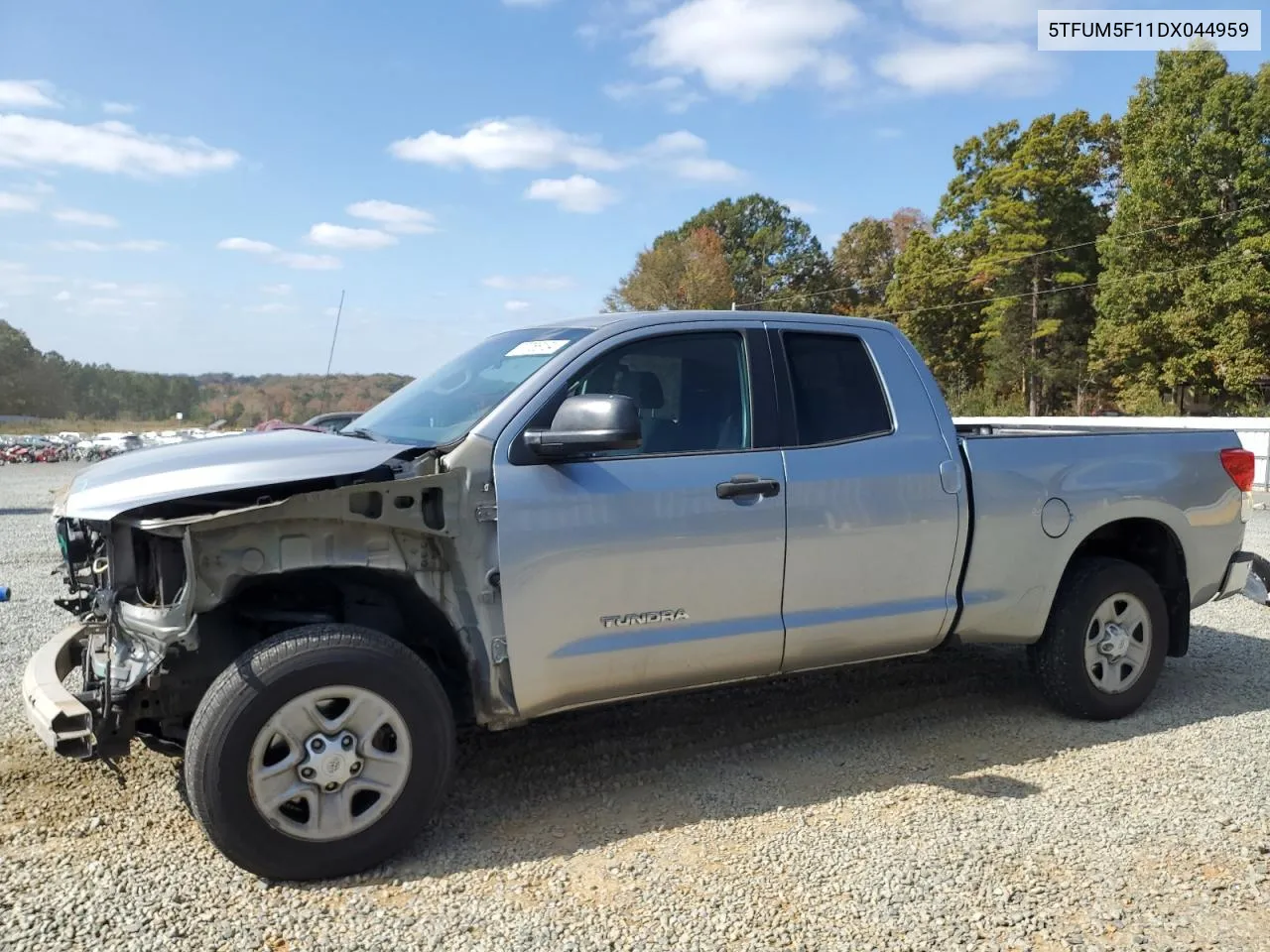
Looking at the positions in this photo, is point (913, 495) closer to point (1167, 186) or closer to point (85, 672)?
point (85, 672)

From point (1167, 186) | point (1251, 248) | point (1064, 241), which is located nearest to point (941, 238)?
point (1064, 241)

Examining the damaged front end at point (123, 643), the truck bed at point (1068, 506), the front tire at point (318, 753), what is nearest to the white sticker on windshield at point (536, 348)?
the front tire at point (318, 753)

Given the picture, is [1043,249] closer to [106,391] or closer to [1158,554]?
[1158,554]

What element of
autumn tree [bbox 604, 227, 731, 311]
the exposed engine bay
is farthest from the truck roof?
autumn tree [bbox 604, 227, 731, 311]

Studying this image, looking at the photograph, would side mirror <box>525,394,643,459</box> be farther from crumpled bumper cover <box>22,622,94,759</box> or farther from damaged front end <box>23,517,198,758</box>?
crumpled bumper cover <box>22,622,94,759</box>

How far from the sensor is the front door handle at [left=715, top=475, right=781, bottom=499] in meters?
3.71

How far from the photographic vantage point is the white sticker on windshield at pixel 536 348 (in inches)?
152

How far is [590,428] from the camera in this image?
3.30 metres

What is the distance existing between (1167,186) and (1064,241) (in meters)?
10.9

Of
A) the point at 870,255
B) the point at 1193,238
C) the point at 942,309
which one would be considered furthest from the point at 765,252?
the point at 1193,238

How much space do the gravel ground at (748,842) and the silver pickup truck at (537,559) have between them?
1.01ft

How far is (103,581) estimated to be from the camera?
3.42 meters

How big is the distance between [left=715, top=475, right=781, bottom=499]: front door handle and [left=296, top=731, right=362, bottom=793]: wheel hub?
1583 millimetres

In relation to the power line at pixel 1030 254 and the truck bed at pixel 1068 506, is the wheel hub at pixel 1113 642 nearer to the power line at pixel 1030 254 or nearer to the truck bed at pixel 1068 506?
the truck bed at pixel 1068 506
